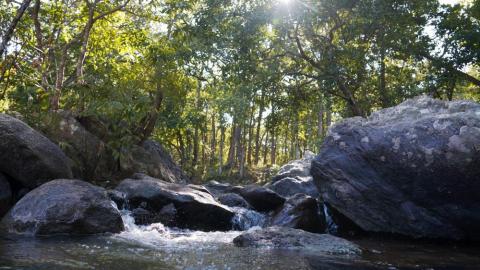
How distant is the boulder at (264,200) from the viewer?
12.7 meters

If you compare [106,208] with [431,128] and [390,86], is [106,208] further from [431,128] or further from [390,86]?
[390,86]

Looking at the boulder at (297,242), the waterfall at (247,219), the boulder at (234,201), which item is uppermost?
the boulder at (234,201)

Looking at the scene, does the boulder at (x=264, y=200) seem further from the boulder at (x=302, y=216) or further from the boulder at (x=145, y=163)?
the boulder at (x=145, y=163)

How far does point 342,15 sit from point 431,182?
8.99m

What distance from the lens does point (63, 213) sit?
27.7ft

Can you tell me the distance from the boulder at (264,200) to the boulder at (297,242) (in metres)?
4.26

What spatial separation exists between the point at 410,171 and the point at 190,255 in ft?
15.3

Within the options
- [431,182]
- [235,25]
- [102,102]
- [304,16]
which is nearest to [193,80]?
[235,25]

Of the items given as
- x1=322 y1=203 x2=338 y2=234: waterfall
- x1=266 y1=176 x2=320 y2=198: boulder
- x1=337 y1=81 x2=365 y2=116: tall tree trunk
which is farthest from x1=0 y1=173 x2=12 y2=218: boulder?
x1=337 y1=81 x2=365 y2=116: tall tree trunk

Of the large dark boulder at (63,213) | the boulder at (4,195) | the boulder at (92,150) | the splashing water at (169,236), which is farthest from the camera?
the boulder at (92,150)

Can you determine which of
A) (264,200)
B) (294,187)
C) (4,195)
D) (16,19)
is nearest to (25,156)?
(4,195)

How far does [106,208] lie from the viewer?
8.96 meters

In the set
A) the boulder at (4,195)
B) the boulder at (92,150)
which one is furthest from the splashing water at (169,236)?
the boulder at (92,150)

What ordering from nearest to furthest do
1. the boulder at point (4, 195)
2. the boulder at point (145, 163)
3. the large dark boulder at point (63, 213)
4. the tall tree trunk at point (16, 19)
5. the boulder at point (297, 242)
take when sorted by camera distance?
the tall tree trunk at point (16, 19)
the boulder at point (297, 242)
the large dark boulder at point (63, 213)
the boulder at point (4, 195)
the boulder at point (145, 163)
